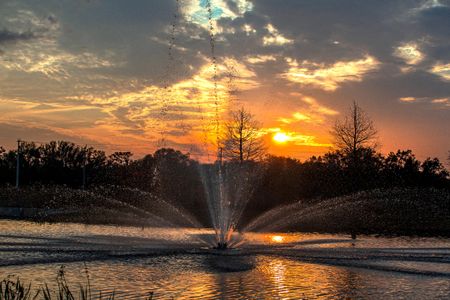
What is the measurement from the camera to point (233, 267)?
54.2 feet

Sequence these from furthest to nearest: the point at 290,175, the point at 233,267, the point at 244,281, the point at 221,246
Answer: the point at 290,175 < the point at 221,246 < the point at 233,267 < the point at 244,281

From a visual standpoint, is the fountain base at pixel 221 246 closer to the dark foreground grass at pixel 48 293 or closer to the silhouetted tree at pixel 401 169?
the dark foreground grass at pixel 48 293

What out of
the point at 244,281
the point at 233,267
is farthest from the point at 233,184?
the point at 244,281

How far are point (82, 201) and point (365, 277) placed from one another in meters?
44.2

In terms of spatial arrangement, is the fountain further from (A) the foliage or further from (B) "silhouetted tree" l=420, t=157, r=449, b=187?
(B) "silhouetted tree" l=420, t=157, r=449, b=187

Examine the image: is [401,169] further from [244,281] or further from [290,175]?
[244,281]

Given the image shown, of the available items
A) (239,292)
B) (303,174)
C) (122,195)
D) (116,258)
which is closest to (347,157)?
(303,174)

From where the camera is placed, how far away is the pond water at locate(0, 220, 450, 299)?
13.1 metres

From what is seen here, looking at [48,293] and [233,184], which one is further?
[233,184]

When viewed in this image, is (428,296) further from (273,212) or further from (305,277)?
(273,212)

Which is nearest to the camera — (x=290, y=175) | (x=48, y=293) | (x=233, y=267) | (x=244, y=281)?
(x=48, y=293)

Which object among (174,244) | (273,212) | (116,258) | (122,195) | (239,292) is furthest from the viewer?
(122,195)

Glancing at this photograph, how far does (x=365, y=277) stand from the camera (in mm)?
15352

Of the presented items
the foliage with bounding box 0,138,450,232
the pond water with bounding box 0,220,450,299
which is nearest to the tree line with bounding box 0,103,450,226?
the foliage with bounding box 0,138,450,232
